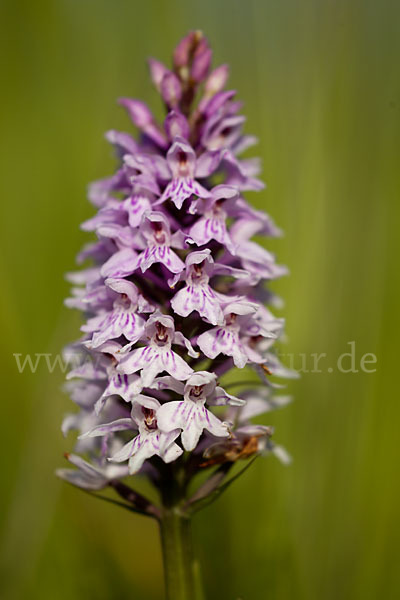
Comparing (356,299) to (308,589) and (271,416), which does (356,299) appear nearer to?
(271,416)

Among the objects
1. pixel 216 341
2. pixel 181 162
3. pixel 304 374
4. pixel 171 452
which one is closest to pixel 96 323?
pixel 216 341

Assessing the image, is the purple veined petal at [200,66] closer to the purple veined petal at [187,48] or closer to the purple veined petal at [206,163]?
the purple veined petal at [187,48]

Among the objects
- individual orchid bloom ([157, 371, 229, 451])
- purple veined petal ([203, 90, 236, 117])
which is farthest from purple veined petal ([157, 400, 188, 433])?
purple veined petal ([203, 90, 236, 117])

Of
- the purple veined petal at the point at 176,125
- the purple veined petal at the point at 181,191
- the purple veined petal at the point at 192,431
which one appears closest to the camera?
the purple veined petal at the point at 192,431

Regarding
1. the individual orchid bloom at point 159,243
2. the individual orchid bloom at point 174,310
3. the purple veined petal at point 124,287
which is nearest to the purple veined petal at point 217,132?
the individual orchid bloom at point 174,310

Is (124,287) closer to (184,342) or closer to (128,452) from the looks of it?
(184,342)

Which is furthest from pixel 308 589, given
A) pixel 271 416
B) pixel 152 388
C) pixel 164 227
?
pixel 164 227
